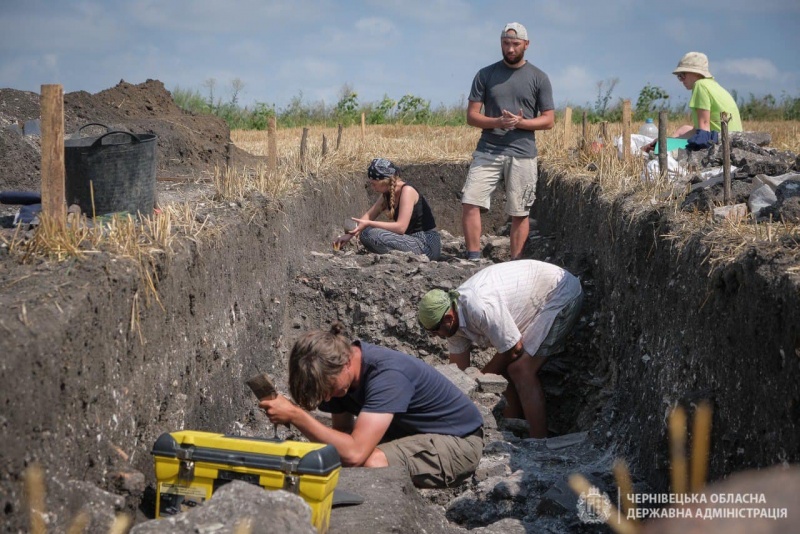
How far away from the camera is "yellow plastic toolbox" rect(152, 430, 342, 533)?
313cm

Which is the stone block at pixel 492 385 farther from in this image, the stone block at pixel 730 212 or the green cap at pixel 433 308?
the stone block at pixel 730 212

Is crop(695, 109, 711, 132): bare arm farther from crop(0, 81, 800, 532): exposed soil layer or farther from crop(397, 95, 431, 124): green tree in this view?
crop(397, 95, 431, 124): green tree

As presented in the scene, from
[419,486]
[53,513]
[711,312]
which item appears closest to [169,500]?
[53,513]

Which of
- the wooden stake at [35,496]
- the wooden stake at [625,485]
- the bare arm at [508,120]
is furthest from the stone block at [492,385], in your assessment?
the wooden stake at [35,496]

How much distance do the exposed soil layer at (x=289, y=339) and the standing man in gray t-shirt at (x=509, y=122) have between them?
0.57m

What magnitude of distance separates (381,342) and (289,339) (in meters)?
0.75

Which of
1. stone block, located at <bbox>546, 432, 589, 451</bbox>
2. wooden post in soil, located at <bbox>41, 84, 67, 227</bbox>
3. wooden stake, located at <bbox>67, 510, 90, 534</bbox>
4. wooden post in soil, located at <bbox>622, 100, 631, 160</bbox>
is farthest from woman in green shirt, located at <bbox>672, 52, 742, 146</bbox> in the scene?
wooden stake, located at <bbox>67, 510, 90, 534</bbox>

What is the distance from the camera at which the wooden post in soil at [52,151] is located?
4.02 meters

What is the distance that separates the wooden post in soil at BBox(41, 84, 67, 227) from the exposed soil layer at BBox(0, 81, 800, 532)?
37 cm

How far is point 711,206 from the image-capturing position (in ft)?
15.6

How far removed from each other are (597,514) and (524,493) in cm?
56

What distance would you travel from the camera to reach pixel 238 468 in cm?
319

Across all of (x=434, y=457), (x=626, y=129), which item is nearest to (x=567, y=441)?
(x=434, y=457)

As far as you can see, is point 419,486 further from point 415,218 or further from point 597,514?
point 415,218
